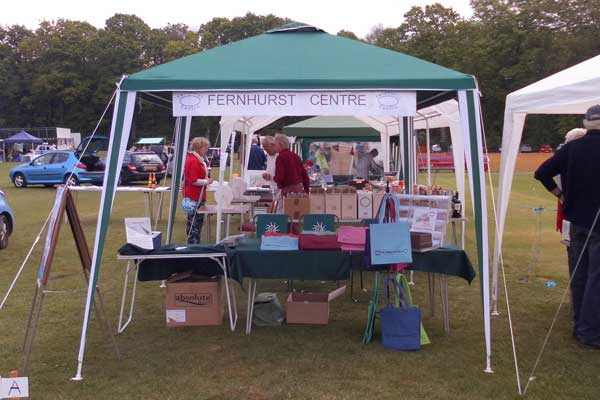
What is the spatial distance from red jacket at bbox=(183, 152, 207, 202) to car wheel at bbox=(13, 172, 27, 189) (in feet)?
56.0

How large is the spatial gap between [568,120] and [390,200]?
40.8m

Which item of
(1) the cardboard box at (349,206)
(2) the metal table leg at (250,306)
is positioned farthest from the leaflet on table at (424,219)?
(1) the cardboard box at (349,206)

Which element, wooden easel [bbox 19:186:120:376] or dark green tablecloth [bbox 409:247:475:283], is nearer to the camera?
wooden easel [bbox 19:186:120:376]

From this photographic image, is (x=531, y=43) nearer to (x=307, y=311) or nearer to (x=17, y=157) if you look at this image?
(x=17, y=157)

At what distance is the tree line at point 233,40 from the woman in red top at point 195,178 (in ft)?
123

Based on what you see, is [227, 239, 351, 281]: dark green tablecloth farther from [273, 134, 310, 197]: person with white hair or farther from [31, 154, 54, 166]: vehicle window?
[31, 154, 54, 166]: vehicle window

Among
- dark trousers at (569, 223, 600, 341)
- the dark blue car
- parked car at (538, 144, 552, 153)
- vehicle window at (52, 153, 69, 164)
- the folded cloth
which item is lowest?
dark trousers at (569, 223, 600, 341)

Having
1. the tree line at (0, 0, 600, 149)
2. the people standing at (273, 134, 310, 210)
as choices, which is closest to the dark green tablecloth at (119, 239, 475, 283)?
the people standing at (273, 134, 310, 210)

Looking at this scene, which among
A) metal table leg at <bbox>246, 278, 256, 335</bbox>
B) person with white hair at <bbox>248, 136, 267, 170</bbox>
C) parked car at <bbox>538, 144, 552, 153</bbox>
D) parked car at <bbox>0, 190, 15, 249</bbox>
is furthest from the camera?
parked car at <bbox>538, 144, 552, 153</bbox>

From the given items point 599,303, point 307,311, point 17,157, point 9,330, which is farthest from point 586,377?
point 17,157

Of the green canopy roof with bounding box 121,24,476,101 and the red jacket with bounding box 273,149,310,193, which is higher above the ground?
the green canopy roof with bounding box 121,24,476,101

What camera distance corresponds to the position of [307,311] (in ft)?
17.7

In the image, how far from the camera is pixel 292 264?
16.2 ft

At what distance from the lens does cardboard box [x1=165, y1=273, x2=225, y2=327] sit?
5.23 meters
